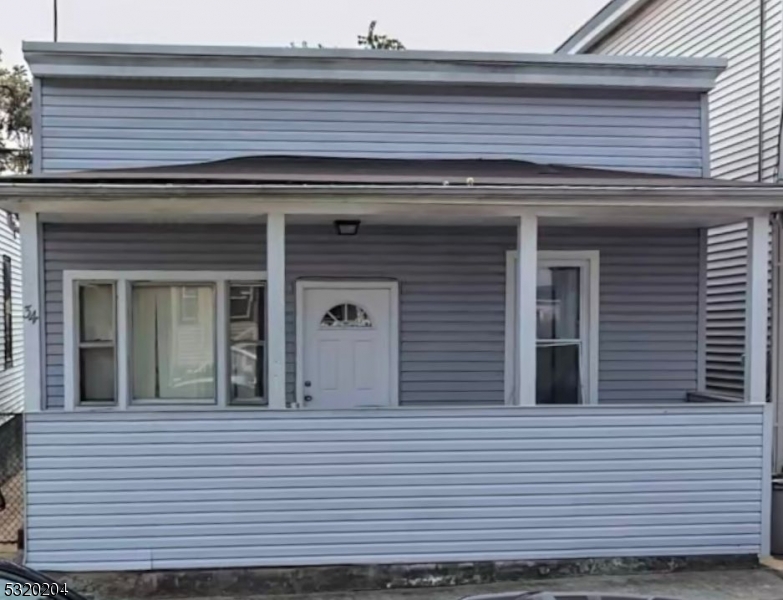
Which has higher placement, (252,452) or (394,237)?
(394,237)

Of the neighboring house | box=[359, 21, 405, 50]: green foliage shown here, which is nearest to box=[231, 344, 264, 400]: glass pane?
the neighboring house

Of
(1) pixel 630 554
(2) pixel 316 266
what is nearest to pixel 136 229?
(2) pixel 316 266

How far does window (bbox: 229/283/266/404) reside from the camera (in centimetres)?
703

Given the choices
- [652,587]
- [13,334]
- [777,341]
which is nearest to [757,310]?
[777,341]

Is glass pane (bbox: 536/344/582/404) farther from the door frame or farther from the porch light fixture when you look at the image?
the porch light fixture

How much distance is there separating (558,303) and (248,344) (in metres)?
3.10

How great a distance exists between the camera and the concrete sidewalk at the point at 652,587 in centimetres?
527

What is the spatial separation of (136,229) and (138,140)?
907 mm

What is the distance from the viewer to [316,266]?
6.96m

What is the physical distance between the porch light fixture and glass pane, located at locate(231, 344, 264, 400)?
4.71 ft

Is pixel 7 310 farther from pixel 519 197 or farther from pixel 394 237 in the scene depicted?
pixel 519 197

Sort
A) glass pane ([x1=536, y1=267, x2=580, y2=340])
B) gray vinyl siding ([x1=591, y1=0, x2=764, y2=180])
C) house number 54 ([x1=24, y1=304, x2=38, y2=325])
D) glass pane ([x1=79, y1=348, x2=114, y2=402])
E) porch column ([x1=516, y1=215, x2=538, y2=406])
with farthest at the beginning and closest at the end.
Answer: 1. gray vinyl siding ([x1=591, y1=0, x2=764, y2=180])
2. glass pane ([x1=536, y1=267, x2=580, y2=340])
3. glass pane ([x1=79, y1=348, x2=114, y2=402])
4. porch column ([x1=516, y1=215, x2=538, y2=406])
5. house number 54 ([x1=24, y1=304, x2=38, y2=325])

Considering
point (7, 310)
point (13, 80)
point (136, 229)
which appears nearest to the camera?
point (136, 229)

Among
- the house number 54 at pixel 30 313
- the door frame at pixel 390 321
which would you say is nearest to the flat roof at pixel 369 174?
the house number 54 at pixel 30 313
